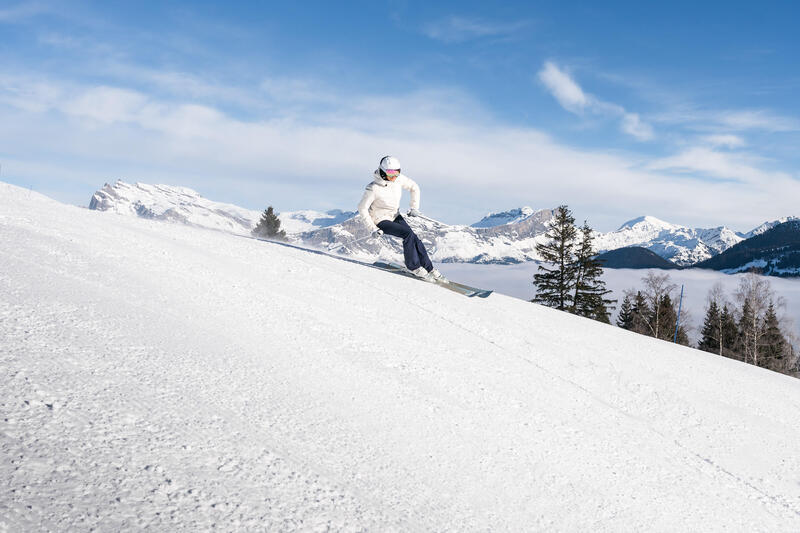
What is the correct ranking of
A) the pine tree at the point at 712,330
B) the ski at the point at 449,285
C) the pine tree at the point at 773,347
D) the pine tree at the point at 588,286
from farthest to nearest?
1. the pine tree at the point at 712,330
2. the pine tree at the point at 773,347
3. the pine tree at the point at 588,286
4. the ski at the point at 449,285

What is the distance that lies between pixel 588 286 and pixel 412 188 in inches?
1275

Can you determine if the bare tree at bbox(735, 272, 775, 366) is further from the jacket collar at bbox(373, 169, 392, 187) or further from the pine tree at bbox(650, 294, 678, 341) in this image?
the jacket collar at bbox(373, 169, 392, 187)

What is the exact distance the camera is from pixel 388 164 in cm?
984

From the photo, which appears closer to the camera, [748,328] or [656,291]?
[748,328]

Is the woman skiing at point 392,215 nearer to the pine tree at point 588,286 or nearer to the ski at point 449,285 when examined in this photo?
the ski at point 449,285

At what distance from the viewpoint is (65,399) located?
294 centimetres

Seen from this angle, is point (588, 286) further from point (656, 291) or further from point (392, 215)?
point (392, 215)

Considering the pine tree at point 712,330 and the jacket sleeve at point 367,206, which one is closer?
Answer: the jacket sleeve at point 367,206

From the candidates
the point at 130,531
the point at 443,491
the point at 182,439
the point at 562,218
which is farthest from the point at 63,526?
the point at 562,218

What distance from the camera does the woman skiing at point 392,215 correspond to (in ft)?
32.8

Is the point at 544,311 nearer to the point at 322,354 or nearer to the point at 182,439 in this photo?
the point at 322,354

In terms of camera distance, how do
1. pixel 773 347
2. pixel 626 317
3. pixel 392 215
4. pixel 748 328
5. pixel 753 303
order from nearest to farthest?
pixel 392 215, pixel 753 303, pixel 748 328, pixel 773 347, pixel 626 317

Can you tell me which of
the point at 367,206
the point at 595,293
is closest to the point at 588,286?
the point at 595,293

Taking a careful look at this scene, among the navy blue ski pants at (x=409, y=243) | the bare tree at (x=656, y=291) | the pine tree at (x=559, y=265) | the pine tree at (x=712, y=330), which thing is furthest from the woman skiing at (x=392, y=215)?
the pine tree at (x=712, y=330)
